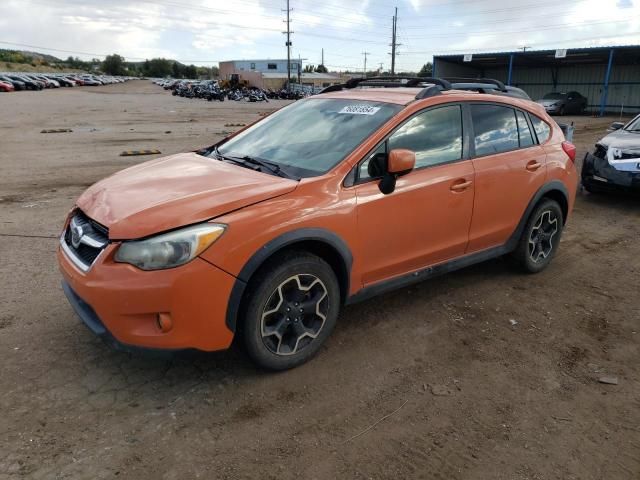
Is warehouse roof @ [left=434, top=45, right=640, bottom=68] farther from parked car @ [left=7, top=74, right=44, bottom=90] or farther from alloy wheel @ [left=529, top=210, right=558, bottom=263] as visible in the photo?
parked car @ [left=7, top=74, right=44, bottom=90]

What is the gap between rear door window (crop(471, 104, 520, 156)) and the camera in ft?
13.5

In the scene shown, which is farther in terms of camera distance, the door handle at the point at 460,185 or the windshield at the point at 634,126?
the windshield at the point at 634,126

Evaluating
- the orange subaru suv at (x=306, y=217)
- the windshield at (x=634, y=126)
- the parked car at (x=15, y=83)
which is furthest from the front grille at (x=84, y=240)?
the parked car at (x=15, y=83)

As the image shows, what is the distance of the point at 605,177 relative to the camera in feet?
24.9

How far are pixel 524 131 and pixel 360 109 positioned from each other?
172 cm

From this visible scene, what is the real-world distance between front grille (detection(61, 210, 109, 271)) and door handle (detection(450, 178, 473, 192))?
2.44 metres

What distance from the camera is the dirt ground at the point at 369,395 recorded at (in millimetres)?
2480

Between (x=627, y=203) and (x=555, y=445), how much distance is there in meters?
6.69

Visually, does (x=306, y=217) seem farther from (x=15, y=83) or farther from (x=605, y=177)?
(x=15, y=83)

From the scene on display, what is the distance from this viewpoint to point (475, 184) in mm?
3977

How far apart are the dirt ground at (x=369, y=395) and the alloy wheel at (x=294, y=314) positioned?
0.70 feet

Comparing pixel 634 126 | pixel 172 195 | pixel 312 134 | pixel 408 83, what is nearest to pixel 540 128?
pixel 408 83

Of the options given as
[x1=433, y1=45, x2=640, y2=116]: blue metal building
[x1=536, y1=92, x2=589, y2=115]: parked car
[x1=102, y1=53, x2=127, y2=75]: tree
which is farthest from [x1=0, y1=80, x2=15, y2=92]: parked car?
[x1=102, y1=53, x2=127, y2=75]: tree

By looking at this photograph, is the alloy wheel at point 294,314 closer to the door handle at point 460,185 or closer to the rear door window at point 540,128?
the door handle at point 460,185
